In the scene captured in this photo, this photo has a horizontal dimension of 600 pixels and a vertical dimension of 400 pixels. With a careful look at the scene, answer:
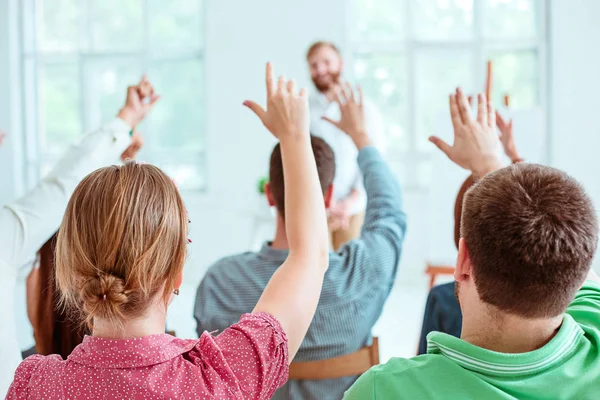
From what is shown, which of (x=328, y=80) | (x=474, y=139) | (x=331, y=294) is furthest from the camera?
(x=328, y=80)

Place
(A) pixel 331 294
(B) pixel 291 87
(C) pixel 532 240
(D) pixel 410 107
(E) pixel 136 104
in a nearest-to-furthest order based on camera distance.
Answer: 1. (C) pixel 532 240
2. (B) pixel 291 87
3. (A) pixel 331 294
4. (E) pixel 136 104
5. (D) pixel 410 107

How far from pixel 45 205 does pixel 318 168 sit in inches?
32.2

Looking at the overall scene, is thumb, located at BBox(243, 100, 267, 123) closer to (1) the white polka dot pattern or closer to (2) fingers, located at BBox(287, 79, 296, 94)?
(2) fingers, located at BBox(287, 79, 296, 94)

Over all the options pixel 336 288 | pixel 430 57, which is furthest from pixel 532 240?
pixel 430 57

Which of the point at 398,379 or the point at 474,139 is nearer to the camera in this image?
the point at 398,379

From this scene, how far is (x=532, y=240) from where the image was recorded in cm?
96

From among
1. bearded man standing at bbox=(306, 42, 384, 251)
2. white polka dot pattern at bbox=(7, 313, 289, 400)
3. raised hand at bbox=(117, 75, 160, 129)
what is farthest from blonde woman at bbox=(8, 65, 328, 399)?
bearded man standing at bbox=(306, 42, 384, 251)

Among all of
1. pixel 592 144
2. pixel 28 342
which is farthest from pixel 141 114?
pixel 592 144

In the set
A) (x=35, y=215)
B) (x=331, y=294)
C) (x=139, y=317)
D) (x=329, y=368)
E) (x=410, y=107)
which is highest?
(x=410, y=107)

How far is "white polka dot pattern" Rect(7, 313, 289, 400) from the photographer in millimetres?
988

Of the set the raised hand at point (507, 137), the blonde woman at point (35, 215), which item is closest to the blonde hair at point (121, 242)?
the blonde woman at point (35, 215)

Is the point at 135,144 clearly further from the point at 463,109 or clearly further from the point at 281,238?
the point at 463,109

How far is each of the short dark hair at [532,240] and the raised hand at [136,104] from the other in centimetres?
121

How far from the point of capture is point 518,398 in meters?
0.94
